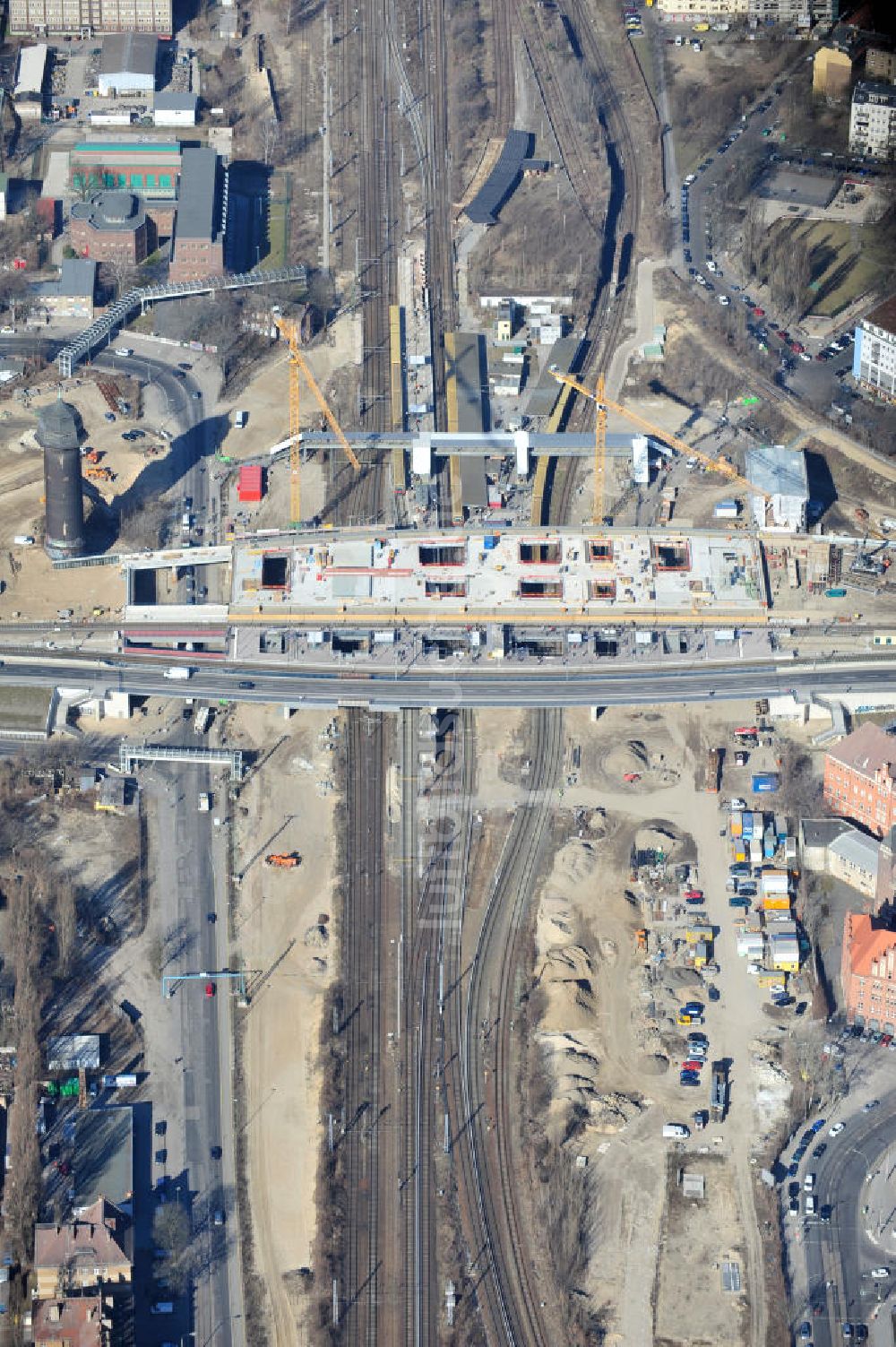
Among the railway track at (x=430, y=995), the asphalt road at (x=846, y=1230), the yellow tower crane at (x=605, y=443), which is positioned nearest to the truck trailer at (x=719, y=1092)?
the asphalt road at (x=846, y=1230)

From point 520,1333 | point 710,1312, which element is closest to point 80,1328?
point 520,1333

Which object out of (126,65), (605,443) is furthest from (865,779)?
(126,65)

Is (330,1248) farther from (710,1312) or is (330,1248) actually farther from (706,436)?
(706,436)

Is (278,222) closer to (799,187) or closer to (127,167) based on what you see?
(127,167)

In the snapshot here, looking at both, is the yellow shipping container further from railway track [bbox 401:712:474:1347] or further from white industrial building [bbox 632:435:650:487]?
white industrial building [bbox 632:435:650:487]

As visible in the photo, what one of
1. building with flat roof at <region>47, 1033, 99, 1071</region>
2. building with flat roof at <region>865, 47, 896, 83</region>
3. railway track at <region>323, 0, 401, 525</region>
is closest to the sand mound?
building with flat roof at <region>47, 1033, 99, 1071</region>
